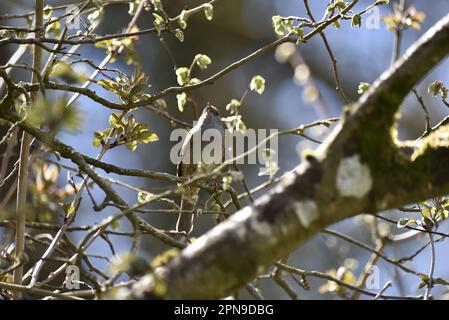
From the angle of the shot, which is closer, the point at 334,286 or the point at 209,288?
the point at 209,288

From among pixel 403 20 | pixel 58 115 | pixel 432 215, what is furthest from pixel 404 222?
pixel 58 115

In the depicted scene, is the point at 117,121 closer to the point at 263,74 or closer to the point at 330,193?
the point at 330,193

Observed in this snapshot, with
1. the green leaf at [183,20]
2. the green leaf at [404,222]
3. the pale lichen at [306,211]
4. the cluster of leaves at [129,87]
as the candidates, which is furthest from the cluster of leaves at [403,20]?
the pale lichen at [306,211]

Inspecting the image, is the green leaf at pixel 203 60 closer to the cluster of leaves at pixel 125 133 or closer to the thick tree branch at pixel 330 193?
the cluster of leaves at pixel 125 133

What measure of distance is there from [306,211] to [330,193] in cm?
9

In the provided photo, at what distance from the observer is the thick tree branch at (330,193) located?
1.66 metres

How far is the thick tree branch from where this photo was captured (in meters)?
1.66

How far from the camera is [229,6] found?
31.0 feet

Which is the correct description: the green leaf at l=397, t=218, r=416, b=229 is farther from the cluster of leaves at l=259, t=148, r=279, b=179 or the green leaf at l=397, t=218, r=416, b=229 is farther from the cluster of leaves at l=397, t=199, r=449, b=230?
the cluster of leaves at l=259, t=148, r=279, b=179

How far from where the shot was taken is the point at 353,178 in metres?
1.79

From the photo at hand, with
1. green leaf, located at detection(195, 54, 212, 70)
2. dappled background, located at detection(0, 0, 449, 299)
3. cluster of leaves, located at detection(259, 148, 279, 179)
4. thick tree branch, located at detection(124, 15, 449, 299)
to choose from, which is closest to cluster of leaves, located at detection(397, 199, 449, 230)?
cluster of leaves, located at detection(259, 148, 279, 179)

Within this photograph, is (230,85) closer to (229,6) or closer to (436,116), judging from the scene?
(229,6)
